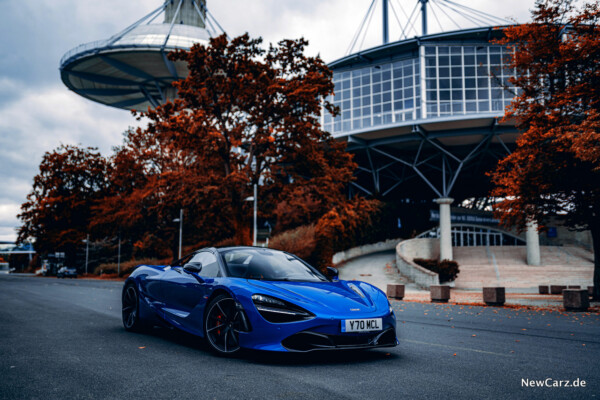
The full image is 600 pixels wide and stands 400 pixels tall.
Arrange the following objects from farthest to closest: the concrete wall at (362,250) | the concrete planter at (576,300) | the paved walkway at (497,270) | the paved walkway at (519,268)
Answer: the concrete wall at (362,250) < the paved walkway at (519,268) < the paved walkway at (497,270) < the concrete planter at (576,300)

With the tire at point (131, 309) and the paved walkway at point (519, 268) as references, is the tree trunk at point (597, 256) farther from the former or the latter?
the tire at point (131, 309)

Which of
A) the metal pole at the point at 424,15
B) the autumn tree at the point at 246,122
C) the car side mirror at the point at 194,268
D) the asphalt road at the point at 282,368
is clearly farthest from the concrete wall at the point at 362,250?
the car side mirror at the point at 194,268

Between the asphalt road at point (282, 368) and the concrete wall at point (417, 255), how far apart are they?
22.6 m

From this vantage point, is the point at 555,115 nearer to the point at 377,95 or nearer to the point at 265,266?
the point at 265,266

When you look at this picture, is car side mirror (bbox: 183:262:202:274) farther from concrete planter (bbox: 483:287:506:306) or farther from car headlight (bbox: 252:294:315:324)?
concrete planter (bbox: 483:287:506:306)

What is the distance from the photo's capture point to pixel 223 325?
5.55 meters

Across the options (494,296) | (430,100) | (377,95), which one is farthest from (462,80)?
(494,296)

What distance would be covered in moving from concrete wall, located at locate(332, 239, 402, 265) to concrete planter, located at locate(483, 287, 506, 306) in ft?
74.1

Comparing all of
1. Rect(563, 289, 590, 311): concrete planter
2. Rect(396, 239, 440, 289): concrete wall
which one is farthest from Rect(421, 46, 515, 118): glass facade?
Rect(563, 289, 590, 311): concrete planter

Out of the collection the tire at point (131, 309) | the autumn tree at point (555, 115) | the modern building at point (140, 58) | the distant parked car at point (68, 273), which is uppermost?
the modern building at point (140, 58)

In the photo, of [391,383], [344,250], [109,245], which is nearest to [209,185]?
[391,383]

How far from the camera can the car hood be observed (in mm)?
5168

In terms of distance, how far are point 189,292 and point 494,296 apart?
13130mm

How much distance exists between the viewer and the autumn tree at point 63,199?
49.2m
